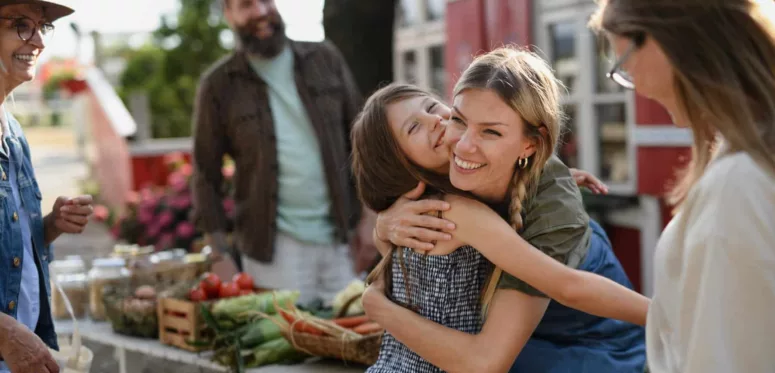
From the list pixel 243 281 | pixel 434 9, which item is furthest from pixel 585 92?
pixel 243 281

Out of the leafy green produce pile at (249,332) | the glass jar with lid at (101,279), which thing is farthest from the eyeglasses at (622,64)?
the glass jar with lid at (101,279)

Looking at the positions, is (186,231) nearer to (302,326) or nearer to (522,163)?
(302,326)

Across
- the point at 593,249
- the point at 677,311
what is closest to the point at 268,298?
the point at 593,249

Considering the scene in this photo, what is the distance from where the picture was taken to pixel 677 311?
167 cm

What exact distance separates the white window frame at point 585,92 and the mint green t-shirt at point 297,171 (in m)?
3.71

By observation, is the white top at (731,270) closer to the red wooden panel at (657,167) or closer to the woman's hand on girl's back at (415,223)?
the woman's hand on girl's back at (415,223)

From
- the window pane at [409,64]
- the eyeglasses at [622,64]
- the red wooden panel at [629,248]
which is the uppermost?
the eyeglasses at [622,64]

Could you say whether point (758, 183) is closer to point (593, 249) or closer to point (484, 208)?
point (484, 208)

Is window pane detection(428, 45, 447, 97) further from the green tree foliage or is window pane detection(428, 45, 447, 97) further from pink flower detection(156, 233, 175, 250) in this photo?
the green tree foliage

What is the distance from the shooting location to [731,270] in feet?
5.00

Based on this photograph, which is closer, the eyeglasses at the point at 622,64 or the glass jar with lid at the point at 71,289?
the eyeglasses at the point at 622,64

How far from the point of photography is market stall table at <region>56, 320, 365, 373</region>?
357 cm

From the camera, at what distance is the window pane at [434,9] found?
11.0 metres

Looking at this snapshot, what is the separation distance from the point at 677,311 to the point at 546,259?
0.70 meters
